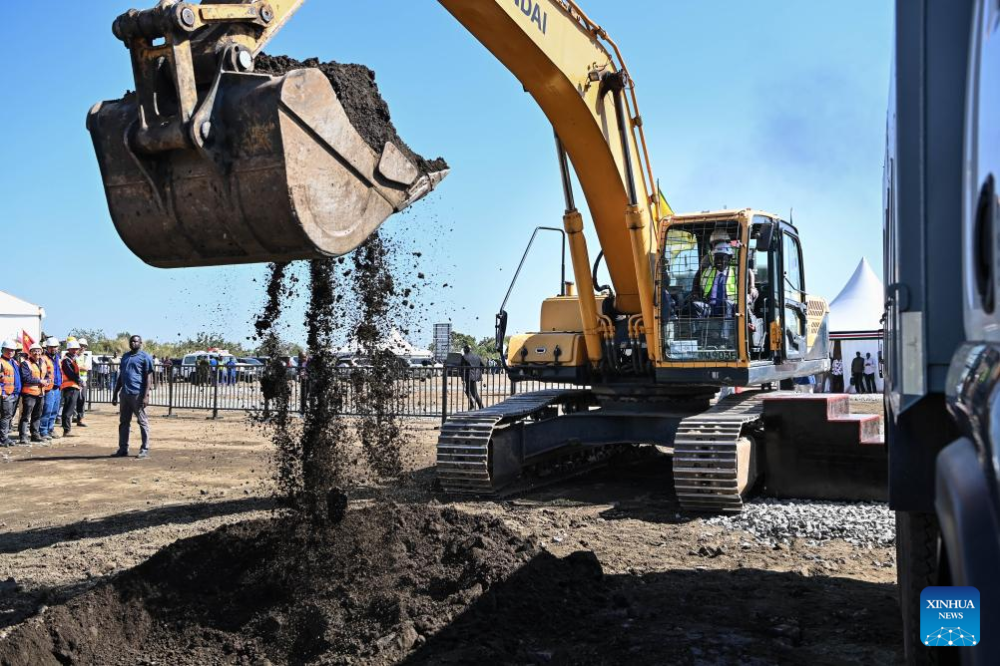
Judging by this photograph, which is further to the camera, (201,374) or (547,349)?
(201,374)

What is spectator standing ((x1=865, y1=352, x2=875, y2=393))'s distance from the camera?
26250mm

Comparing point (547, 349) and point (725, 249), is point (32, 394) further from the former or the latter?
point (725, 249)

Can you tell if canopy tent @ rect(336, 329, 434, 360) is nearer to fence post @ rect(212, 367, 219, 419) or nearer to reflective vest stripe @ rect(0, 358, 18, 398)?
reflective vest stripe @ rect(0, 358, 18, 398)

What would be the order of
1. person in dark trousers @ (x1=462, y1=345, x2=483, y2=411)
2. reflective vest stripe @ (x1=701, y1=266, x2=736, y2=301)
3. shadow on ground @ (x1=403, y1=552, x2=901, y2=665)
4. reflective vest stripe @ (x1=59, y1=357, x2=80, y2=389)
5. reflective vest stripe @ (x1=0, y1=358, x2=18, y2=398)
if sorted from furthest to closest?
person in dark trousers @ (x1=462, y1=345, x2=483, y2=411) < reflective vest stripe @ (x1=59, y1=357, x2=80, y2=389) < reflective vest stripe @ (x1=0, y1=358, x2=18, y2=398) < reflective vest stripe @ (x1=701, y1=266, x2=736, y2=301) < shadow on ground @ (x1=403, y1=552, x2=901, y2=665)

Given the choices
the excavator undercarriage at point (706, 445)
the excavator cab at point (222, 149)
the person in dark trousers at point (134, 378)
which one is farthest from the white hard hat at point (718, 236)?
the person in dark trousers at point (134, 378)

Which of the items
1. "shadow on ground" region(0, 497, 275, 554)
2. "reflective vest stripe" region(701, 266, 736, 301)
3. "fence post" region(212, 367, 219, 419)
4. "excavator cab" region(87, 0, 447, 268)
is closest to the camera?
"excavator cab" region(87, 0, 447, 268)

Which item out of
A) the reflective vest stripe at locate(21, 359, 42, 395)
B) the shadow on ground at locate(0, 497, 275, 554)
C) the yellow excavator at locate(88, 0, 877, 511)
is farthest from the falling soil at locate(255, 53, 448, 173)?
the reflective vest stripe at locate(21, 359, 42, 395)

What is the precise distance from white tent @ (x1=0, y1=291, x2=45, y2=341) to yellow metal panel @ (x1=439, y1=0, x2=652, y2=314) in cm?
2032

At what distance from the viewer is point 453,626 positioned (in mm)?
4613

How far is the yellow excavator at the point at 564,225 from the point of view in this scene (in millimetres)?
4254

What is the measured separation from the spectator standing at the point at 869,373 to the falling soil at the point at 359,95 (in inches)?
951

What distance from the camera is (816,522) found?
7434 millimetres

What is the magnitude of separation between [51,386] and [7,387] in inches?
41.1

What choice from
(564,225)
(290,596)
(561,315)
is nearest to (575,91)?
(564,225)
